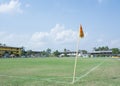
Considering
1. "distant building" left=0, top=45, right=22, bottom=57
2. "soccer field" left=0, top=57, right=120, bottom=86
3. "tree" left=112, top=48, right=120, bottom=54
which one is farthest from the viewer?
"tree" left=112, top=48, right=120, bottom=54

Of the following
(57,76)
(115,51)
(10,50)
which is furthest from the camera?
(115,51)

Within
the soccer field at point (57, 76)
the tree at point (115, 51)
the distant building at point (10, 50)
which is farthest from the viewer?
the tree at point (115, 51)

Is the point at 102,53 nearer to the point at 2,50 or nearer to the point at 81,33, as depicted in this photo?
the point at 2,50

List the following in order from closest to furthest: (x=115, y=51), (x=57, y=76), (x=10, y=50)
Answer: (x=57, y=76)
(x=10, y=50)
(x=115, y=51)

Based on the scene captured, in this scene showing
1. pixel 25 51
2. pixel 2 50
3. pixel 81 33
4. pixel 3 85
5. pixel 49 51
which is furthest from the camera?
pixel 49 51

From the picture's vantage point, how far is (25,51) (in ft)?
563

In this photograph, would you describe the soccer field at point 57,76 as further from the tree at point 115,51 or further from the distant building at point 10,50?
the tree at point 115,51

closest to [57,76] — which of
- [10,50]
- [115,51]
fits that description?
[10,50]

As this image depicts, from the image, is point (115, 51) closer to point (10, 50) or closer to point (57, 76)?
point (10, 50)

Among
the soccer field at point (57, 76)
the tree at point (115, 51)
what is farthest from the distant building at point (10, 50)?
the soccer field at point (57, 76)

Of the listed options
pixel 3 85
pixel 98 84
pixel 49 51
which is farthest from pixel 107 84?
pixel 49 51

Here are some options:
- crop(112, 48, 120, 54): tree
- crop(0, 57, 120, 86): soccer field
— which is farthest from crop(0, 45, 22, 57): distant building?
crop(0, 57, 120, 86): soccer field

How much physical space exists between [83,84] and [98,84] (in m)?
0.59

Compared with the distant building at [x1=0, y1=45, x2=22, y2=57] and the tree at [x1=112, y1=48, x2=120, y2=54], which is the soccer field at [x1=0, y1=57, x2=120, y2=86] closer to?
the distant building at [x1=0, y1=45, x2=22, y2=57]
